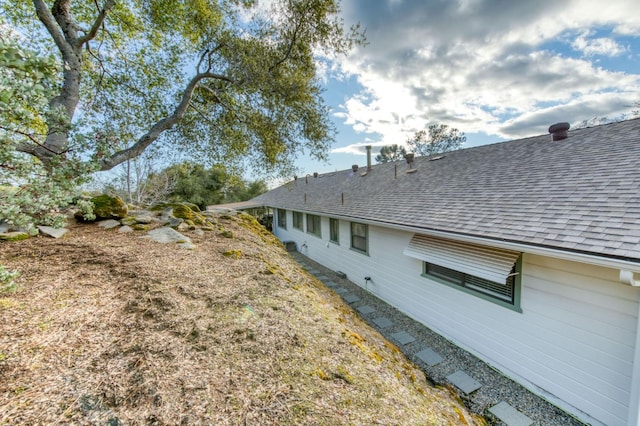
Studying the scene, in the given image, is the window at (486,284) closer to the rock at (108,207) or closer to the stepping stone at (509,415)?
the stepping stone at (509,415)

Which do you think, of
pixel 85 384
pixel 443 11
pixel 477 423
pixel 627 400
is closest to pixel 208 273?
pixel 85 384

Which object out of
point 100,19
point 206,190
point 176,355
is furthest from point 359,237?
point 206,190

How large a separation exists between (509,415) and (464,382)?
0.67 metres

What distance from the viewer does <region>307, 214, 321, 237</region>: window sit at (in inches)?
451

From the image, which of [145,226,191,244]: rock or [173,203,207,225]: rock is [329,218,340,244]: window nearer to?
[173,203,207,225]: rock

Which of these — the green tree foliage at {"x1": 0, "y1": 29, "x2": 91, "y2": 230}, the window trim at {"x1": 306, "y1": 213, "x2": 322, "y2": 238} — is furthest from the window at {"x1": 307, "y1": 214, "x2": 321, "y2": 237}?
the green tree foliage at {"x1": 0, "y1": 29, "x2": 91, "y2": 230}

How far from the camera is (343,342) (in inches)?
123

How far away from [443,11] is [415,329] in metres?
8.03

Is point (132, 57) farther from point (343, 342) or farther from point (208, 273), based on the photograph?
point (343, 342)

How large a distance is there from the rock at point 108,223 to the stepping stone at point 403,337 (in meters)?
6.93

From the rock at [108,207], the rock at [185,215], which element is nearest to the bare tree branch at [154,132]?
the rock at [108,207]

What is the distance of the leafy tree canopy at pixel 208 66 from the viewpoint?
595cm

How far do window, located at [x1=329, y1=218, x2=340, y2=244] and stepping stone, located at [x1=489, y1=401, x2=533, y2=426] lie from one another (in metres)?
6.62

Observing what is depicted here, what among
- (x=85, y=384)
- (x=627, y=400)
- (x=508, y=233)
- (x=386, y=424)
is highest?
(x=508, y=233)
